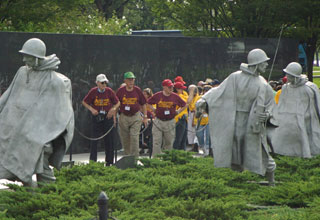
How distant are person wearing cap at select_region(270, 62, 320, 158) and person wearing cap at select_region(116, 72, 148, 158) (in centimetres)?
267

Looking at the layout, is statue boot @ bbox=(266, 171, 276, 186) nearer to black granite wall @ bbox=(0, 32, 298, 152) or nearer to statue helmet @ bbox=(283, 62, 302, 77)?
statue helmet @ bbox=(283, 62, 302, 77)

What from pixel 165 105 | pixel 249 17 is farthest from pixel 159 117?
pixel 249 17

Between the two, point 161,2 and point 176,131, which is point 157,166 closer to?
point 176,131

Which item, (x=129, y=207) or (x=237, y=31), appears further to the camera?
(x=237, y=31)

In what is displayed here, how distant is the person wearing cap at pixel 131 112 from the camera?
1526 centimetres

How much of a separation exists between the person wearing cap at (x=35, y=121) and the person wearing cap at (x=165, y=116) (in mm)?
5188

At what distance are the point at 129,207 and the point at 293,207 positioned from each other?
2543 mm

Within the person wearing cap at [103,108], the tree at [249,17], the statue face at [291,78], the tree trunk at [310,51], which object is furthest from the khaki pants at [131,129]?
the tree trunk at [310,51]

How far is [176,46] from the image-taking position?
67.5 feet

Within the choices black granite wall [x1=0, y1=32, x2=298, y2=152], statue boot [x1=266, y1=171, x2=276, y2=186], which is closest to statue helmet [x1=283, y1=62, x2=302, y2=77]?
statue boot [x1=266, y1=171, x2=276, y2=186]

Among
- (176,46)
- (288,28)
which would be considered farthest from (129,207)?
(288,28)

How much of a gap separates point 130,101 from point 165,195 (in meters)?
5.29

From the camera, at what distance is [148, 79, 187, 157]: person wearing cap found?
15750 mm

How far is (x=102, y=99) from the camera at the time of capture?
1507 cm
